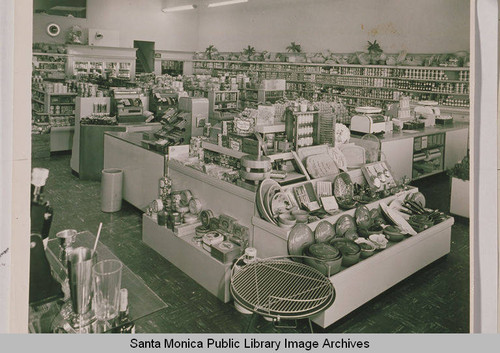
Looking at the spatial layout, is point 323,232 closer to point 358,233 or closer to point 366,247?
point 366,247

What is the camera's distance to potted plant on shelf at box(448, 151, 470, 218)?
208 inches

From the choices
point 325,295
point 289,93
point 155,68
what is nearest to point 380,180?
point 325,295

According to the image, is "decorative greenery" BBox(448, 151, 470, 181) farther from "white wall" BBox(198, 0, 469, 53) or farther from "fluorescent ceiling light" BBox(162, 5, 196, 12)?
"fluorescent ceiling light" BBox(162, 5, 196, 12)

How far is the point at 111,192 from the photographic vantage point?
203 inches

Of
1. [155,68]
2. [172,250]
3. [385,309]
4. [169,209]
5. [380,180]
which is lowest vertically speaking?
[385,309]

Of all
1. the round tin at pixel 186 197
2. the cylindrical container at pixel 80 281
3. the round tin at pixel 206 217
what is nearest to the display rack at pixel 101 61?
the round tin at pixel 186 197

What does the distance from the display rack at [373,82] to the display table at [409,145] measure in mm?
1283

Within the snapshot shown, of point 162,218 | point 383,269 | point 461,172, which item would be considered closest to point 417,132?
point 461,172

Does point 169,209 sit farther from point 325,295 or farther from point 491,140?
point 491,140

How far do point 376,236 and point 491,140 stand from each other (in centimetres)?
216

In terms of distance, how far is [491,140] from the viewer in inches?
56.7

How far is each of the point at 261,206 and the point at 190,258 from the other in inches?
32.1

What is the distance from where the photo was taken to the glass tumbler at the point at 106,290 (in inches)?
64.2

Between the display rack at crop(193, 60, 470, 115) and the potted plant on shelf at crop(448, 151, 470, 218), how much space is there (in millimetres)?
3946
